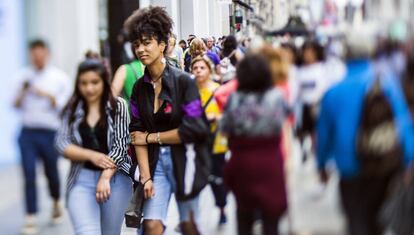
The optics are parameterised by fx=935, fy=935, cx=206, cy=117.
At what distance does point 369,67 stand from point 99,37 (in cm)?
79

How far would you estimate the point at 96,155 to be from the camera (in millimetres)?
3482

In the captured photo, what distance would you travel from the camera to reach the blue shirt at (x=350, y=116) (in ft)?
7.66

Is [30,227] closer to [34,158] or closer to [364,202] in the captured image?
[34,158]

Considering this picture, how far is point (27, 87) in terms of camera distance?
2283mm

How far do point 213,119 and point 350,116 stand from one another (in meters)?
0.96

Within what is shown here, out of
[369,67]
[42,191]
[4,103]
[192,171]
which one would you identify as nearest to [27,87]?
[4,103]

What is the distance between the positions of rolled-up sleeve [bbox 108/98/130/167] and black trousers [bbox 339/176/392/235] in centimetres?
134

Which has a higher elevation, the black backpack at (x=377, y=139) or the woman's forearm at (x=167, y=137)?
the black backpack at (x=377, y=139)

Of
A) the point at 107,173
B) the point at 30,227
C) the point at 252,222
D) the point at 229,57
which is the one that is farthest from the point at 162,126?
the point at 30,227

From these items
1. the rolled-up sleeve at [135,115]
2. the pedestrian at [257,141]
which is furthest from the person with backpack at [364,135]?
the rolled-up sleeve at [135,115]

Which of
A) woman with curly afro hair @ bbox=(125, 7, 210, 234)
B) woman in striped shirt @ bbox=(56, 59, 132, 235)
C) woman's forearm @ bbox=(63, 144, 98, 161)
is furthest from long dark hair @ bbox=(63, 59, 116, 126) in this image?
woman with curly afro hair @ bbox=(125, 7, 210, 234)

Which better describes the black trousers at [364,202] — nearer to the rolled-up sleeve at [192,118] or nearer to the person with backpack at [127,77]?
the rolled-up sleeve at [192,118]

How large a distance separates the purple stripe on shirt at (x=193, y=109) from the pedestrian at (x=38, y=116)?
2.74ft

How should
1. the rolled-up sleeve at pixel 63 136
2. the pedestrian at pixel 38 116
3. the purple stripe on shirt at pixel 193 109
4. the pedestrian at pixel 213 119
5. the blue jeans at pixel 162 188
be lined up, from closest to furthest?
1. the pedestrian at pixel 38 116
2. the rolled-up sleeve at pixel 63 136
3. the pedestrian at pixel 213 119
4. the purple stripe on shirt at pixel 193 109
5. the blue jeans at pixel 162 188
